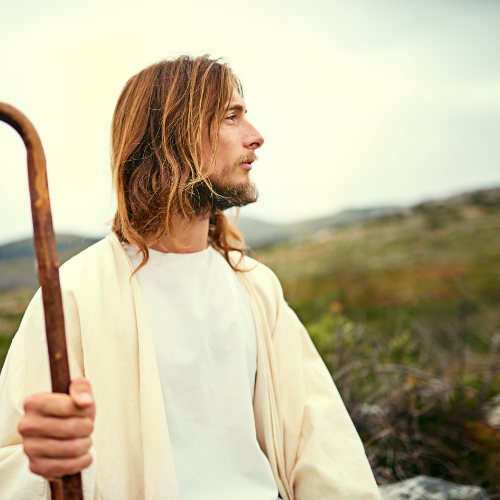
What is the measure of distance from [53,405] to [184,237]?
1.06 meters

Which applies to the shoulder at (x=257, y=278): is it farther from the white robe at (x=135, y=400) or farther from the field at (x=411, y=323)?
the field at (x=411, y=323)

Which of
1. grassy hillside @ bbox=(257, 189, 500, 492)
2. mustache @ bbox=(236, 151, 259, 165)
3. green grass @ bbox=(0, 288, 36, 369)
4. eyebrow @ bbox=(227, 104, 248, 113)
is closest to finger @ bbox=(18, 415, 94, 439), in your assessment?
mustache @ bbox=(236, 151, 259, 165)

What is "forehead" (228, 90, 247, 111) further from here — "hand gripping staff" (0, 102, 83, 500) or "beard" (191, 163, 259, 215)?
"hand gripping staff" (0, 102, 83, 500)

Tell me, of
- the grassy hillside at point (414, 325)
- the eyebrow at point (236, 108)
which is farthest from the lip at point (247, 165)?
the grassy hillside at point (414, 325)

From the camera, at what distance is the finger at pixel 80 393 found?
81 cm

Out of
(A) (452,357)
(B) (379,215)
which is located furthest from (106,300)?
(B) (379,215)

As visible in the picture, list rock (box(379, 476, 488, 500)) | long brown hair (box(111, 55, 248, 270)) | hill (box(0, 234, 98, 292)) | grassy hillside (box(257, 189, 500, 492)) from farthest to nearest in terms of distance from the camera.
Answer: hill (box(0, 234, 98, 292)) → grassy hillside (box(257, 189, 500, 492)) → rock (box(379, 476, 488, 500)) → long brown hair (box(111, 55, 248, 270))

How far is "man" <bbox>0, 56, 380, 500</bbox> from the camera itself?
136cm

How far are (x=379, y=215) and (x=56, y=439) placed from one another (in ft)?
19.5

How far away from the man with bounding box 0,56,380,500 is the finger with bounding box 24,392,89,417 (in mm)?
442

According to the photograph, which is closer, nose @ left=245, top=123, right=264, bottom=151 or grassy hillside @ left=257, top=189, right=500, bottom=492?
nose @ left=245, top=123, right=264, bottom=151

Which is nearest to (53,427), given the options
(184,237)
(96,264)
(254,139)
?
(96,264)

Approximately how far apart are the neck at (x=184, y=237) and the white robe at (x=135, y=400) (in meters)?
0.20

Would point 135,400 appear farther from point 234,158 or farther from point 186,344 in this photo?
point 234,158
